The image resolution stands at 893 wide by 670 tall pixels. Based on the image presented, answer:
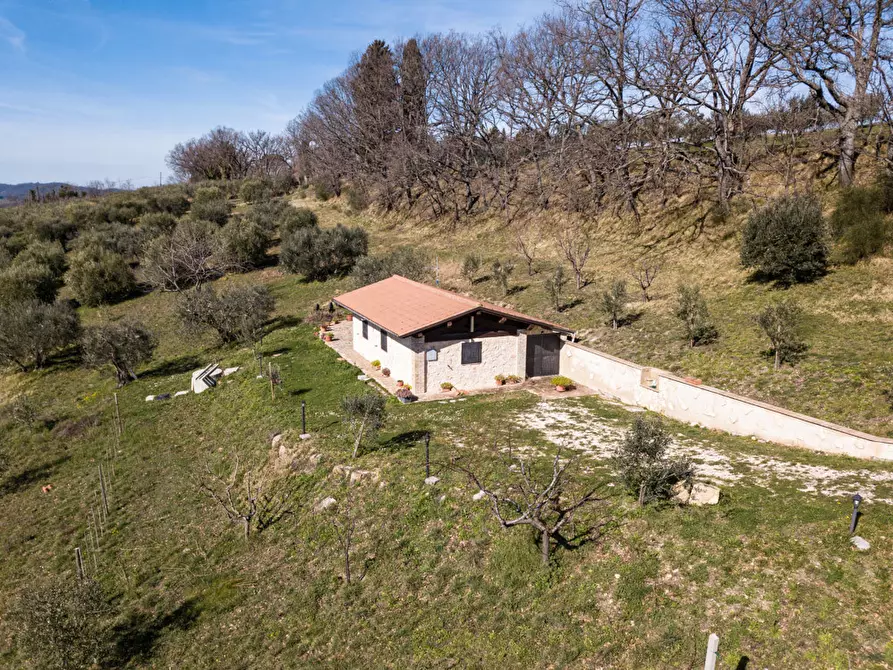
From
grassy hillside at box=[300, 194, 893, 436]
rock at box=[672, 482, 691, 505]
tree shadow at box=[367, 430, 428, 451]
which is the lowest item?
tree shadow at box=[367, 430, 428, 451]

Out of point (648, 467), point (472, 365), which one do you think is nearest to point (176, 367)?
point (472, 365)

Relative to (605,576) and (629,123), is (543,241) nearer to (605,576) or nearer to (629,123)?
(629,123)

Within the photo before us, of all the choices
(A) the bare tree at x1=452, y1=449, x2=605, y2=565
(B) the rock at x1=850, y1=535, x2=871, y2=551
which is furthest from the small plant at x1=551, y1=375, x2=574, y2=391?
(B) the rock at x1=850, y1=535, x2=871, y2=551

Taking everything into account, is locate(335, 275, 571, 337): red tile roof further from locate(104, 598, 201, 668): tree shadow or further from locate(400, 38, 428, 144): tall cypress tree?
locate(400, 38, 428, 144): tall cypress tree

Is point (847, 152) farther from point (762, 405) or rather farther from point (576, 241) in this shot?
point (762, 405)

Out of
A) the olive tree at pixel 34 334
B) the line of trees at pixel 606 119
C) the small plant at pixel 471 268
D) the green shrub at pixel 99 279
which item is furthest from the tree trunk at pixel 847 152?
Answer: the green shrub at pixel 99 279
